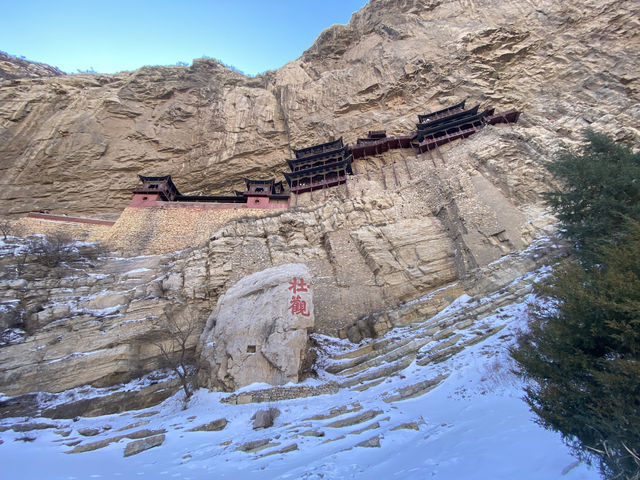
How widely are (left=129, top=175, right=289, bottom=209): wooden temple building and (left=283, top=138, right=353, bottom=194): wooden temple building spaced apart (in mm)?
1637

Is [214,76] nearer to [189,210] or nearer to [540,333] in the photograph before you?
[189,210]

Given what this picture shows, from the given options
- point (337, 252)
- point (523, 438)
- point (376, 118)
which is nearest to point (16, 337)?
point (337, 252)

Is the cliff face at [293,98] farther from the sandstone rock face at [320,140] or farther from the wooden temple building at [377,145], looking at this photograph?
the wooden temple building at [377,145]

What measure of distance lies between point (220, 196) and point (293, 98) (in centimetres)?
1300

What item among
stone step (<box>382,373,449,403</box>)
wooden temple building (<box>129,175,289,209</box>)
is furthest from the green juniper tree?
wooden temple building (<box>129,175,289,209</box>)

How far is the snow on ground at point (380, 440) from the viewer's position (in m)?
4.25

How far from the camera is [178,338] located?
14195 mm

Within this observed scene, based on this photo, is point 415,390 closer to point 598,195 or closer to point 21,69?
point 598,195

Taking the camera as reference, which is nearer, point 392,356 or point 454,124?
point 392,356

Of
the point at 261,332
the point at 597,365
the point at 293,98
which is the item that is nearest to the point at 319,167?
the point at 293,98

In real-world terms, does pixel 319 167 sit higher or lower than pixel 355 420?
higher

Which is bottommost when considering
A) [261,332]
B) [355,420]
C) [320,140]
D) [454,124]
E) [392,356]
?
[355,420]

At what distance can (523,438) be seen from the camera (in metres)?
4.47

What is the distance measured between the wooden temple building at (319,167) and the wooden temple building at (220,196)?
1637 mm
